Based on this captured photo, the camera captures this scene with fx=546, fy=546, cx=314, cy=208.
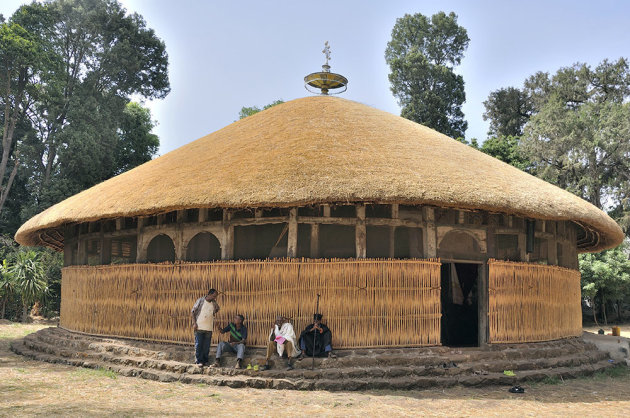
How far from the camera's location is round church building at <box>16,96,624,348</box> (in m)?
10.1

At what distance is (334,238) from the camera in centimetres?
1055

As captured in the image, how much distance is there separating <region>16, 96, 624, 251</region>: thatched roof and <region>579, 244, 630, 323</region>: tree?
1362cm

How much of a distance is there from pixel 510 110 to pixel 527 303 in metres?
35.8

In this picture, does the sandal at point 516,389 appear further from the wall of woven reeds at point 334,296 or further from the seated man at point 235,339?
the seated man at point 235,339

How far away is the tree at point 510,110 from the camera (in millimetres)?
43562

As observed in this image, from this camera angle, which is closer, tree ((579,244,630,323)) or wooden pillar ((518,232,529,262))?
wooden pillar ((518,232,529,262))

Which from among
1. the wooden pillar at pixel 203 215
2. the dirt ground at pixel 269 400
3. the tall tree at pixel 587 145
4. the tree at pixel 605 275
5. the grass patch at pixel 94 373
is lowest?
the grass patch at pixel 94 373

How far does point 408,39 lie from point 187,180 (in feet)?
123

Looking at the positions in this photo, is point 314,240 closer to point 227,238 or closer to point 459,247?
point 227,238

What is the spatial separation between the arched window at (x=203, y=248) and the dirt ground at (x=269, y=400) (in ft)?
9.06

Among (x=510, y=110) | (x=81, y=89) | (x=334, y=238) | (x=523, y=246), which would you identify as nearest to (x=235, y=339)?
(x=334, y=238)

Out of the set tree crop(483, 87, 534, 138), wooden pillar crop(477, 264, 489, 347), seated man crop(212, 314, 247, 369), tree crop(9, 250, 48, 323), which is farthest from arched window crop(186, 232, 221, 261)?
tree crop(483, 87, 534, 138)

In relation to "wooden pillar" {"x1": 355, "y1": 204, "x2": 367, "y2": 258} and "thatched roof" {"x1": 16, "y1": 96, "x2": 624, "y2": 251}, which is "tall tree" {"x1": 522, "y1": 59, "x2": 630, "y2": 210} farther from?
"wooden pillar" {"x1": 355, "y1": 204, "x2": 367, "y2": 258}

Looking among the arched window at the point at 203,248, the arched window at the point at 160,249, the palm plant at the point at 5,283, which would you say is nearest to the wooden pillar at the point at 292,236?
the arched window at the point at 203,248
